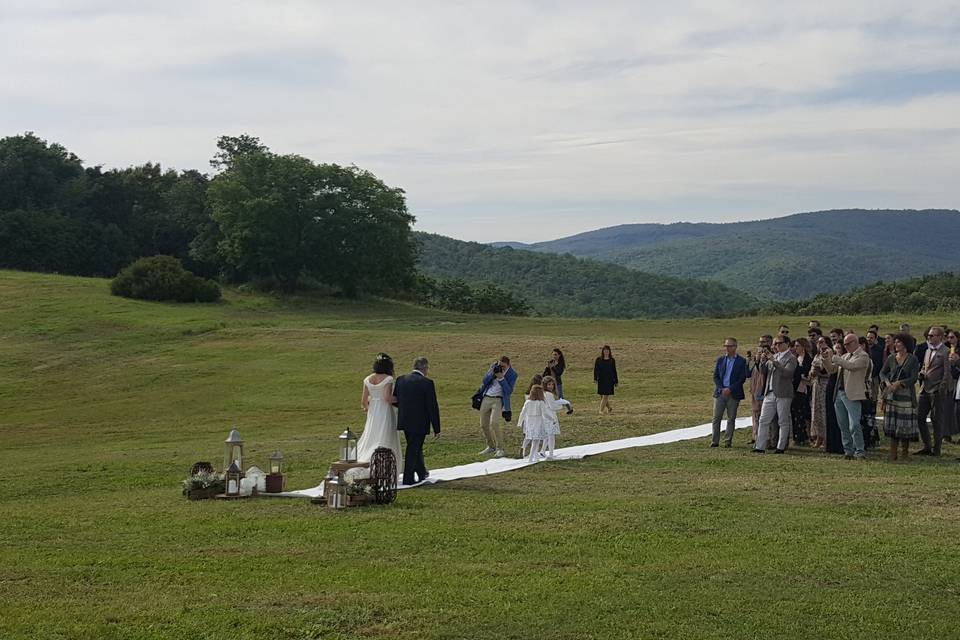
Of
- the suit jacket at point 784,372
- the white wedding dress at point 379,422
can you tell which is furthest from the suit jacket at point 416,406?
the suit jacket at point 784,372

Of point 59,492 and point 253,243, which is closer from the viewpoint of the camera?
point 59,492

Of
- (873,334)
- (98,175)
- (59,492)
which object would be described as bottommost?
(59,492)

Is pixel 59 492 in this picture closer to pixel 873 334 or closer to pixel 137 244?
pixel 873 334

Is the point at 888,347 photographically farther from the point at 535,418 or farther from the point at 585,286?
the point at 585,286

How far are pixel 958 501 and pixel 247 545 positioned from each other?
30.8ft

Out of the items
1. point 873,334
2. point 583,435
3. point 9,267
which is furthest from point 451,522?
point 9,267

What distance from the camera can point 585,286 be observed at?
520 feet

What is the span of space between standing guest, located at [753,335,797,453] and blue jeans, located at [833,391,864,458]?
1050mm

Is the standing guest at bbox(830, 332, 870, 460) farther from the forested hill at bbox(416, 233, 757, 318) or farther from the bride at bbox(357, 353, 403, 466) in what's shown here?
the forested hill at bbox(416, 233, 757, 318)

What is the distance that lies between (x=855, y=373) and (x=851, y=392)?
0.36 meters

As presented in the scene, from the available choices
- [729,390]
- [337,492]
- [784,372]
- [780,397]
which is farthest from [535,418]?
[337,492]

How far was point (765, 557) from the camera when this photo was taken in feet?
37.6

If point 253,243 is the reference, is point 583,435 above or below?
below

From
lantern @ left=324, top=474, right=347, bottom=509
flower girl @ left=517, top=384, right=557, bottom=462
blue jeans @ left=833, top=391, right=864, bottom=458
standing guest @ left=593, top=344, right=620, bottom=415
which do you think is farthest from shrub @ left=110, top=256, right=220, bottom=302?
lantern @ left=324, top=474, right=347, bottom=509
